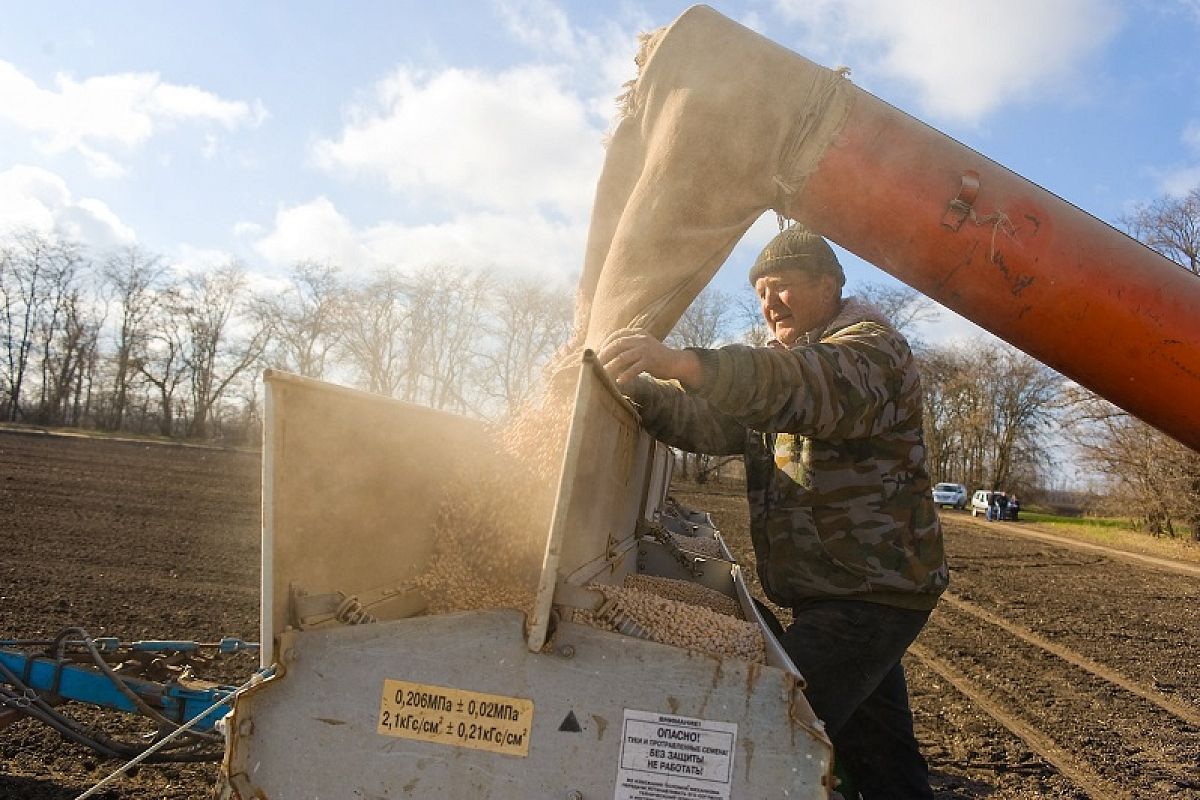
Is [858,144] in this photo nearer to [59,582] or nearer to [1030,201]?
[1030,201]

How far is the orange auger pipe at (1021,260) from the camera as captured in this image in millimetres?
2572

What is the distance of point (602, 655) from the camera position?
195cm

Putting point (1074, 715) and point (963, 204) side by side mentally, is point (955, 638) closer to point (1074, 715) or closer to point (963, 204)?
point (1074, 715)

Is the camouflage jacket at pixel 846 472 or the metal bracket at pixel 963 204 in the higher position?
the metal bracket at pixel 963 204

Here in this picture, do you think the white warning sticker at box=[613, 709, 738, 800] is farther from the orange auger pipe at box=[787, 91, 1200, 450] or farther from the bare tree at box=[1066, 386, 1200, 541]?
the bare tree at box=[1066, 386, 1200, 541]

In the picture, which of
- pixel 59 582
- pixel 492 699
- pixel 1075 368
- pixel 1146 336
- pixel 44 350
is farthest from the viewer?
pixel 44 350

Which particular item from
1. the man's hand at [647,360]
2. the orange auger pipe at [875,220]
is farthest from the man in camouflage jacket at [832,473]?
the orange auger pipe at [875,220]

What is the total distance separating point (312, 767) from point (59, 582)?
744cm

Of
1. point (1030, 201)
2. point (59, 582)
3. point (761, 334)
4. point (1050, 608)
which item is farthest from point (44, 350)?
point (1030, 201)

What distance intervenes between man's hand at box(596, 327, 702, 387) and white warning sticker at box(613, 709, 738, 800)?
97 cm

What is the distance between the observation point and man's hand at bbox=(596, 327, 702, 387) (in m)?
2.46

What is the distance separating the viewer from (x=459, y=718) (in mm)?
1948

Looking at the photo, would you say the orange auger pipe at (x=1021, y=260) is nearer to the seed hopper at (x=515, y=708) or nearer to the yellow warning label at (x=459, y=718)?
the seed hopper at (x=515, y=708)

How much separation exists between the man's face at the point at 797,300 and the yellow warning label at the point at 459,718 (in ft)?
6.74
